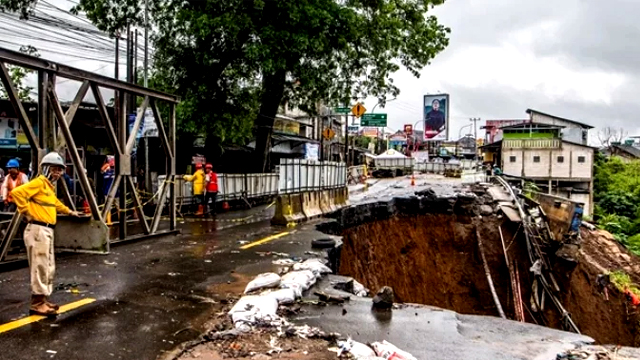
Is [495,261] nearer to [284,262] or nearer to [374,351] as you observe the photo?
[284,262]

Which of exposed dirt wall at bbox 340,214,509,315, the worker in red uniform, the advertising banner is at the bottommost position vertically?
exposed dirt wall at bbox 340,214,509,315

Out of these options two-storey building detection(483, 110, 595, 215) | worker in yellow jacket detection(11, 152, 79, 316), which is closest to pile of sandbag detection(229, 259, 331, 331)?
worker in yellow jacket detection(11, 152, 79, 316)

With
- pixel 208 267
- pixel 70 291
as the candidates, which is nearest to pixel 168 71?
pixel 208 267

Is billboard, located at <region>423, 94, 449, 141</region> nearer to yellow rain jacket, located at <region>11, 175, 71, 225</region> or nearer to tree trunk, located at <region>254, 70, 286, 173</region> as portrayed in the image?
tree trunk, located at <region>254, 70, 286, 173</region>

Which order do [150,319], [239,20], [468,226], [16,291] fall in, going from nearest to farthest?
[150,319], [16,291], [239,20], [468,226]

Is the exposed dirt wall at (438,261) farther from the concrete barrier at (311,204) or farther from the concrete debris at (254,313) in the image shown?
the concrete debris at (254,313)

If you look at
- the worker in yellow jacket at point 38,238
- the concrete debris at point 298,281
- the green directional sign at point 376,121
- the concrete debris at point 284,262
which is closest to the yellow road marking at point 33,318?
the worker in yellow jacket at point 38,238

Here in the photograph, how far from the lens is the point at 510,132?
168ft

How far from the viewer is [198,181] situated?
53.3ft

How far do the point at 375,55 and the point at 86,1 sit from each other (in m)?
11.5

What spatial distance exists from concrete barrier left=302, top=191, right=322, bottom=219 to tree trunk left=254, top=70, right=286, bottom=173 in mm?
6986

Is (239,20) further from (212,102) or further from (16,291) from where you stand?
(16,291)

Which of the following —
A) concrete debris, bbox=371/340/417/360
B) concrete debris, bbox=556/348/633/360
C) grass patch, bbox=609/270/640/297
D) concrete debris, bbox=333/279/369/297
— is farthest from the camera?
grass patch, bbox=609/270/640/297

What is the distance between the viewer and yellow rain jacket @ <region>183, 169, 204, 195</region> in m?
16.2
